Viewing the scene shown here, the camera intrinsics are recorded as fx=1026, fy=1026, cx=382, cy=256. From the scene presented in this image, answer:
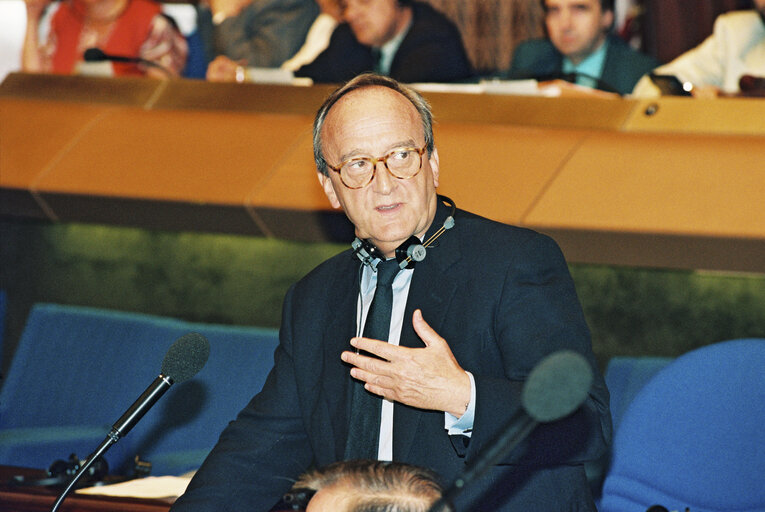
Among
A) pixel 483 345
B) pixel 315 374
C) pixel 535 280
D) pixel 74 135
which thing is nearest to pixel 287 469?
pixel 315 374

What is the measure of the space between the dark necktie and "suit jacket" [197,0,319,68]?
10.9 ft

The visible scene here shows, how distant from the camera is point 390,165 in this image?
5.59 ft

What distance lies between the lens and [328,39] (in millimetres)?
4773

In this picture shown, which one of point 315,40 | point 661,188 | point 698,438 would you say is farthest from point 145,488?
point 315,40

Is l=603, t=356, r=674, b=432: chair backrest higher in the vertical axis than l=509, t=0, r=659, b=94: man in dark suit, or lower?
lower

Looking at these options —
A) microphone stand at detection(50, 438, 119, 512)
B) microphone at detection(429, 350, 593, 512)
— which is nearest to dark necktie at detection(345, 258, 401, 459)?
microphone stand at detection(50, 438, 119, 512)

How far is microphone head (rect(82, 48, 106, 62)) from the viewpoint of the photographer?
4.63 metres

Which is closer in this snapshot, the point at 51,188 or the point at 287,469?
the point at 287,469

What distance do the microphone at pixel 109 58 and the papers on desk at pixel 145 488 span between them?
95.5 inches

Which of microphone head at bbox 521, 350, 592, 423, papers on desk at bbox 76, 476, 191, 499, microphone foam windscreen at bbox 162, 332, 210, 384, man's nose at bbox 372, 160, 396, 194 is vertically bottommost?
papers on desk at bbox 76, 476, 191, 499

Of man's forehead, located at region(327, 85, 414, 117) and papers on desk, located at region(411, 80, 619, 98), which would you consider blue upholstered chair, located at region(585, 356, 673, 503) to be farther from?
man's forehead, located at region(327, 85, 414, 117)

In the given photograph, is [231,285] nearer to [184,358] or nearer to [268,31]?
[268,31]

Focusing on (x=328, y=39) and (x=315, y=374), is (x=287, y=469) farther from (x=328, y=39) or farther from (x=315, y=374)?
(x=328, y=39)

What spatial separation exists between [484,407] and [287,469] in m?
0.52
